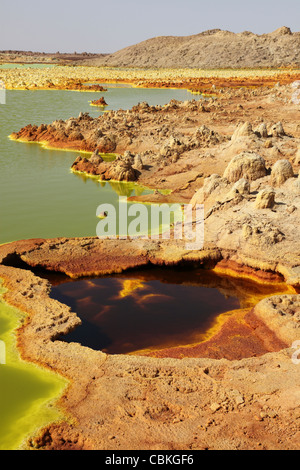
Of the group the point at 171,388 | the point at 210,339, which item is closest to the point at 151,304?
the point at 210,339

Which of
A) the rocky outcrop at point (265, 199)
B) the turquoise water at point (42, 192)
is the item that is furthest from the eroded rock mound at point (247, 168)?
the turquoise water at point (42, 192)

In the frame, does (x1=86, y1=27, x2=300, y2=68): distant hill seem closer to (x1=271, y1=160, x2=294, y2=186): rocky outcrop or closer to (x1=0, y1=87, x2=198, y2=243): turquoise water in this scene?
(x1=0, y1=87, x2=198, y2=243): turquoise water

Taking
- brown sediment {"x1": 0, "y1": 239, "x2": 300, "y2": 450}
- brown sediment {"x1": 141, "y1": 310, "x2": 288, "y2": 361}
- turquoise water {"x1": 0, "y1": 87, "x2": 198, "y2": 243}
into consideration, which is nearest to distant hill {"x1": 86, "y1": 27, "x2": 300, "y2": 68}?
turquoise water {"x1": 0, "y1": 87, "x2": 198, "y2": 243}

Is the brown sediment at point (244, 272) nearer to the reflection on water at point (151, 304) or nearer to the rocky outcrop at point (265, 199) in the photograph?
the reflection on water at point (151, 304)
